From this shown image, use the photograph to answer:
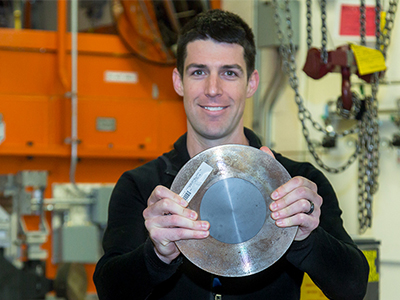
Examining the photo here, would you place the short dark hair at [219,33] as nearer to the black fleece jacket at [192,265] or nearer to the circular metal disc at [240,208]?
the black fleece jacket at [192,265]

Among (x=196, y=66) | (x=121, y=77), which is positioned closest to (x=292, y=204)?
(x=196, y=66)

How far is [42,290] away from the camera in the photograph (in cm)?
313

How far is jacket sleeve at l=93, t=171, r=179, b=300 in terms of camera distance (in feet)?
3.44

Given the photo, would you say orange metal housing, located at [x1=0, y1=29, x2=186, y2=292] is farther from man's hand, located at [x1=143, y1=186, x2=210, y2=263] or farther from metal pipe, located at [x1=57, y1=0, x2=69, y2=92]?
man's hand, located at [x1=143, y1=186, x2=210, y2=263]

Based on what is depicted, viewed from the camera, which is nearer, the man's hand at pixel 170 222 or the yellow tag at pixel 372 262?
the man's hand at pixel 170 222

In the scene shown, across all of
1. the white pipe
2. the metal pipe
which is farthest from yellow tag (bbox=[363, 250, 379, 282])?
the metal pipe

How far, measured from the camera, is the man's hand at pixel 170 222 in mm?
959

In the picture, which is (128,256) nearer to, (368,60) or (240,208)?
(240,208)

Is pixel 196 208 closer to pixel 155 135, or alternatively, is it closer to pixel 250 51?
pixel 250 51

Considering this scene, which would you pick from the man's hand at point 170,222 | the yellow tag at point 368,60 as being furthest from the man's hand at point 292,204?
the yellow tag at point 368,60

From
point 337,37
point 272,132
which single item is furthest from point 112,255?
point 272,132

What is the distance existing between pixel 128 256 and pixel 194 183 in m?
0.25

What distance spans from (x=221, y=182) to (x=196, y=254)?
0.47 ft

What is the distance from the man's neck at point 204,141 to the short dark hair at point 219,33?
6.4 inches
